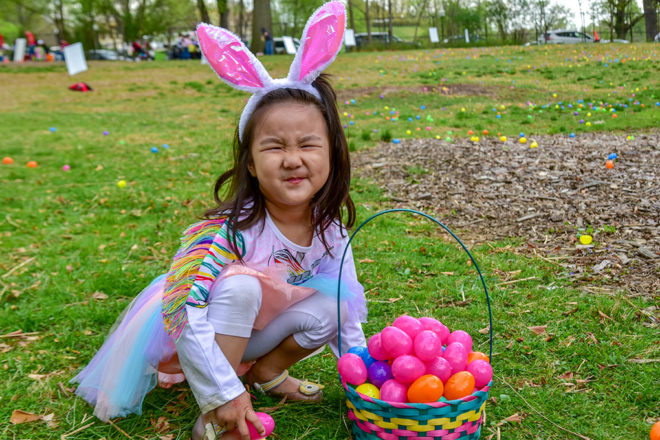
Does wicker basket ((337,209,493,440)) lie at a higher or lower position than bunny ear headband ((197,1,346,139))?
lower

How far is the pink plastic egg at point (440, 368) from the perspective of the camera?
199cm

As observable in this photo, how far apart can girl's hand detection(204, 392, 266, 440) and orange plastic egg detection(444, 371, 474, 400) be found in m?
0.66

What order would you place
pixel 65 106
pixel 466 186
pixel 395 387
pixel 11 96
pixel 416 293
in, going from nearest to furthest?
1. pixel 395 387
2. pixel 416 293
3. pixel 466 186
4. pixel 65 106
5. pixel 11 96

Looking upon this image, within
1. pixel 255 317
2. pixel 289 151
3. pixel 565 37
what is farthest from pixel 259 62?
pixel 565 37

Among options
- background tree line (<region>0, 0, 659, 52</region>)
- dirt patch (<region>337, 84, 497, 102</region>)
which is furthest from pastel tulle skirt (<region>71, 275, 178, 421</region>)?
background tree line (<region>0, 0, 659, 52</region>)

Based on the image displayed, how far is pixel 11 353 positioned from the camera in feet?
9.57

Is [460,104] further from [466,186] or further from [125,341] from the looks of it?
[125,341]

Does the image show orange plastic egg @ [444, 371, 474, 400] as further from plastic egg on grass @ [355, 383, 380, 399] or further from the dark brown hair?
the dark brown hair

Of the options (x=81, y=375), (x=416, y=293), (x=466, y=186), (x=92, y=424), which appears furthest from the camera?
(x=466, y=186)

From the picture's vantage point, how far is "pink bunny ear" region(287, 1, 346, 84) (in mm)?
2137

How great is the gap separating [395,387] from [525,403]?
28.5 inches

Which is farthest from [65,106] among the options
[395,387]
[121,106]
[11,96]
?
[395,387]

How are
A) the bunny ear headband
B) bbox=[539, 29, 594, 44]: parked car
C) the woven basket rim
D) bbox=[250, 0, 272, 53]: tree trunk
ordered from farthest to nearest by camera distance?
bbox=[539, 29, 594, 44]: parked car
bbox=[250, 0, 272, 53]: tree trunk
the bunny ear headband
the woven basket rim

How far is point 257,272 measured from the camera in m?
2.17
